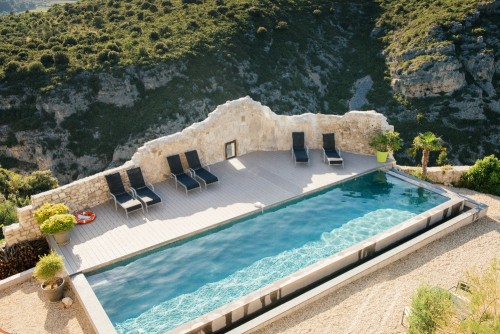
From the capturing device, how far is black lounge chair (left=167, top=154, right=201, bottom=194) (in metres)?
15.7

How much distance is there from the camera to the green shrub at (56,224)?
12039 millimetres

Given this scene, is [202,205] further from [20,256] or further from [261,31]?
[261,31]

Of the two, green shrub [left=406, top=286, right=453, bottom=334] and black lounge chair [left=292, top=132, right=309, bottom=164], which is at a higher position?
black lounge chair [left=292, top=132, right=309, bottom=164]

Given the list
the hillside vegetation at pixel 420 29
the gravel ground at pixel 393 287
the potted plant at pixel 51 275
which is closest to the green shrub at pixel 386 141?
the gravel ground at pixel 393 287

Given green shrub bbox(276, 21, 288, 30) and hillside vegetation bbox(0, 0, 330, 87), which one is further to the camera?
green shrub bbox(276, 21, 288, 30)

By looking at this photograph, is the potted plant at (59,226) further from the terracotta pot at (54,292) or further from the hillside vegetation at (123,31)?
the hillside vegetation at (123,31)

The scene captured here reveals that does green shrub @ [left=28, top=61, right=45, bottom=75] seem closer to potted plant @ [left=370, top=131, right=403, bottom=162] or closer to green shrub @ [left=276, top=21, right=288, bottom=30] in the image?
green shrub @ [left=276, top=21, right=288, bottom=30]

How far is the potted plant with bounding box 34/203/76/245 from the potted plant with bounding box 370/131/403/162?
1238cm

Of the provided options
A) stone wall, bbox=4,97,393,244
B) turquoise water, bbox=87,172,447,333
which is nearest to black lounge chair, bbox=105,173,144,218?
stone wall, bbox=4,97,393,244

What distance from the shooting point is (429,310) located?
828cm

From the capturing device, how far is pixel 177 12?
51.0 metres

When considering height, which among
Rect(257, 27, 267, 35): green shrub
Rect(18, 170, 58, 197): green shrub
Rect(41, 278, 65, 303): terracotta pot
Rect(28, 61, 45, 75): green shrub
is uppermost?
Rect(257, 27, 267, 35): green shrub

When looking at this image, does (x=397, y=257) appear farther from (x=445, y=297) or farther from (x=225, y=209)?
(x=225, y=209)

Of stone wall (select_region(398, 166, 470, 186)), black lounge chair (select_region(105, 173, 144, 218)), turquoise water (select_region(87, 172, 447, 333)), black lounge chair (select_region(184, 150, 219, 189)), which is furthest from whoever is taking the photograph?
stone wall (select_region(398, 166, 470, 186))
